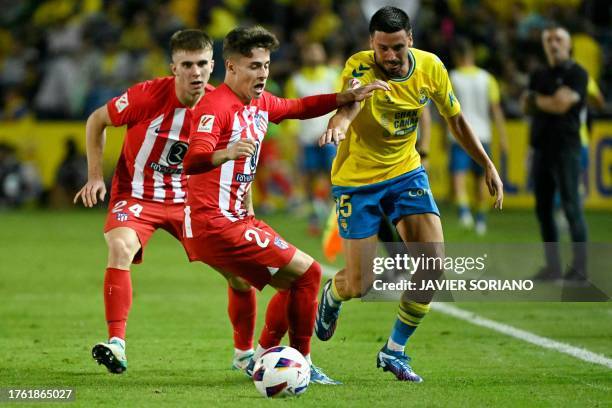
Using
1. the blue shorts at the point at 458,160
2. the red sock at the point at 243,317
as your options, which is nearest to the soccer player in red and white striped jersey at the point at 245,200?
the red sock at the point at 243,317

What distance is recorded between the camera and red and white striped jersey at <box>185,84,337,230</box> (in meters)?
6.43

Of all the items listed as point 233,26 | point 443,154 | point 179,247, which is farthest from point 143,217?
point 233,26

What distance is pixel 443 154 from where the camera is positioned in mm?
A: 19234

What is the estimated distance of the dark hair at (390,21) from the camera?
668cm

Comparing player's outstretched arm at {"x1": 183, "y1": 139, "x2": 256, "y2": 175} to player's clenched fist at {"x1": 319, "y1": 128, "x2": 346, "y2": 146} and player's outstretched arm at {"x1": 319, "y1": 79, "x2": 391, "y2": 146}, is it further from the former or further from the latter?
player's outstretched arm at {"x1": 319, "y1": 79, "x2": 391, "y2": 146}

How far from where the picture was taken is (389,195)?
7199 millimetres

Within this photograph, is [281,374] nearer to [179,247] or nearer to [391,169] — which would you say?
[391,169]

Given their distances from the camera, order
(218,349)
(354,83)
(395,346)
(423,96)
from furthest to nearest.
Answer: (218,349) → (423,96) → (395,346) → (354,83)

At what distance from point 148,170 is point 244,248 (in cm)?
127

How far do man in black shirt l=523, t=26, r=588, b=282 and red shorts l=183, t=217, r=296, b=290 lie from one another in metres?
4.80

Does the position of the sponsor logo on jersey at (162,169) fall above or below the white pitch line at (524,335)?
above

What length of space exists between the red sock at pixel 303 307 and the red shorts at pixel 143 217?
1110mm

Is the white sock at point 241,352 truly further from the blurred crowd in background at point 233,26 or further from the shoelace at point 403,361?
the blurred crowd in background at point 233,26

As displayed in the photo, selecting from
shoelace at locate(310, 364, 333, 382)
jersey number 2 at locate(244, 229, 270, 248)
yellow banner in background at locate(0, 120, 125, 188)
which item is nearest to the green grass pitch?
shoelace at locate(310, 364, 333, 382)
